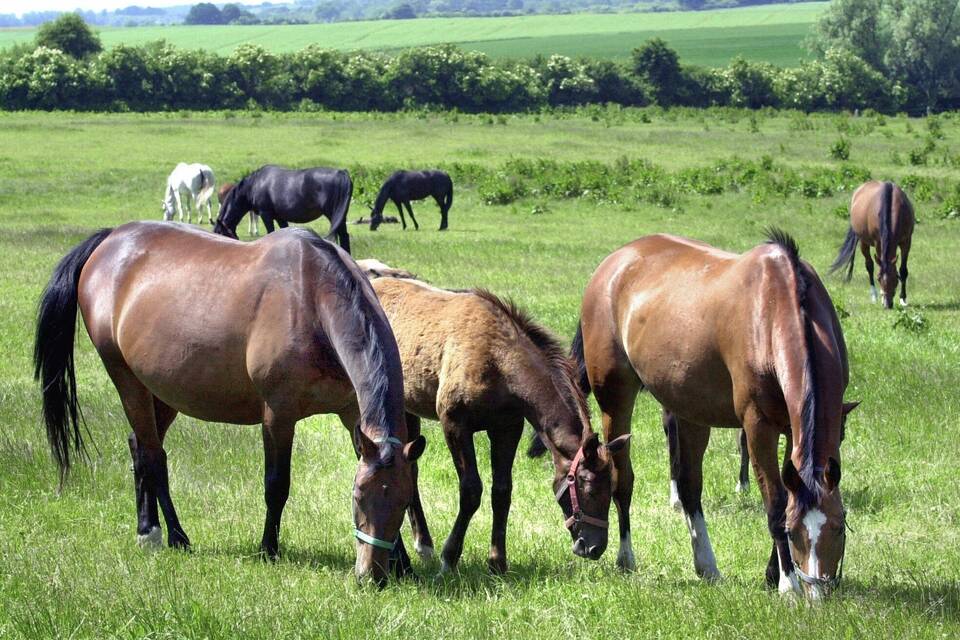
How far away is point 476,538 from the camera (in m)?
7.23

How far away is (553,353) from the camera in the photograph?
6488 millimetres

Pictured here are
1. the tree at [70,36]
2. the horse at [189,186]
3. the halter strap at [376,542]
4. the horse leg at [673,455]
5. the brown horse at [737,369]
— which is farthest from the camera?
the tree at [70,36]

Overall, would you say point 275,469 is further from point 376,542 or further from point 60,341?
point 60,341

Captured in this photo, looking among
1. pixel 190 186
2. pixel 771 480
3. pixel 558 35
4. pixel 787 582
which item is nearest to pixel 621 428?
pixel 771 480

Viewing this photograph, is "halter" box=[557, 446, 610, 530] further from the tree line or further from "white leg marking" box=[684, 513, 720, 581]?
the tree line

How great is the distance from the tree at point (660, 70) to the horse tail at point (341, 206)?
170 ft

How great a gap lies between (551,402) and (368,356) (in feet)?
3.46

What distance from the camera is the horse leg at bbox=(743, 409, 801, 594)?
5.82 meters

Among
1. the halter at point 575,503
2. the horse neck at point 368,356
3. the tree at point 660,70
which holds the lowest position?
the tree at point 660,70

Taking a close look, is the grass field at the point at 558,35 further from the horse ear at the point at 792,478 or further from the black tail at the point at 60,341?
the horse ear at the point at 792,478

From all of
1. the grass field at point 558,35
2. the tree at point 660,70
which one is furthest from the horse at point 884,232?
the grass field at point 558,35

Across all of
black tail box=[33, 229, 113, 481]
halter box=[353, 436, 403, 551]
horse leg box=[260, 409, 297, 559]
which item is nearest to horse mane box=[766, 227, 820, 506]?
halter box=[353, 436, 403, 551]

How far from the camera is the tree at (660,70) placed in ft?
234

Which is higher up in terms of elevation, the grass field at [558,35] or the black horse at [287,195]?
the black horse at [287,195]
